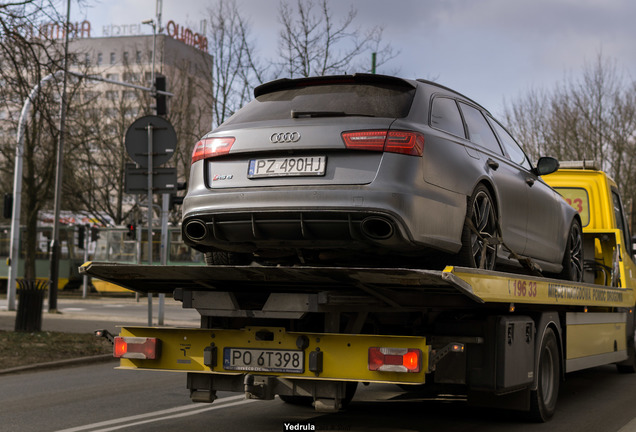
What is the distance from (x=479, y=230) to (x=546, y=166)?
2089 mm

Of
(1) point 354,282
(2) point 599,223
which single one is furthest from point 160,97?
(1) point 354,282

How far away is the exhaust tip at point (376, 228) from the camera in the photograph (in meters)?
5.62

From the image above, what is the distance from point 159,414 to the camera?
7559mm

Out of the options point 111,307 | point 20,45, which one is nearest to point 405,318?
point 20,45

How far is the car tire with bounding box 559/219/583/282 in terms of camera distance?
895 centimetres

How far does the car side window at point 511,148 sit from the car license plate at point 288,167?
2.44m

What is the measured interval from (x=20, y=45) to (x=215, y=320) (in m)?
9.16

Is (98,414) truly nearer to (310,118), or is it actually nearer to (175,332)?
(175,332)

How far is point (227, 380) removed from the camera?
6074mm

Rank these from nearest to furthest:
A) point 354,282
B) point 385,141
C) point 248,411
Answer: point 354,282 < point 385,141 < point 248,411

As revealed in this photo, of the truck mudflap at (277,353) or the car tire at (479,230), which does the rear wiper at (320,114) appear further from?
the truck mudflap at (277,353)

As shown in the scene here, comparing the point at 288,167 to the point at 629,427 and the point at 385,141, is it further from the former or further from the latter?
the point at 629,427

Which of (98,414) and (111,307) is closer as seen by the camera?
(98,414)

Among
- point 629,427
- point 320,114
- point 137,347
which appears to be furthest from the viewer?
point 629,427
